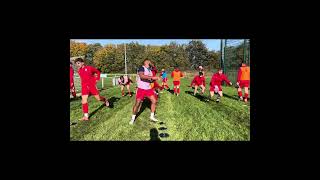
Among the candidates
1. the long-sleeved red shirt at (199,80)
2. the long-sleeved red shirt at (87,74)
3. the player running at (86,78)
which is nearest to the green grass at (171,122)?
the player running at (86,78)

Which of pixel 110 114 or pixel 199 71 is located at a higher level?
pixel 199 71

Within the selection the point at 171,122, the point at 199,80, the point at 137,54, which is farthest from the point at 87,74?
the point at 199,80

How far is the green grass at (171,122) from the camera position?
6.46 metres

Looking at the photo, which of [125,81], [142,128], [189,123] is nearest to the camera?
[142,128]

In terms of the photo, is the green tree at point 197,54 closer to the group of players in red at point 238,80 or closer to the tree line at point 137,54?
the tree line at point 137,54

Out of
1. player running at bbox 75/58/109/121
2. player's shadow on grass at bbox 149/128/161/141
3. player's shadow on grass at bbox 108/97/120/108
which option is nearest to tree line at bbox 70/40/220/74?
player running at bbox 75/58/109/121

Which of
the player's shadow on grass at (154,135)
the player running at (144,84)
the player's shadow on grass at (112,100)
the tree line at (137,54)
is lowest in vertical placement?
the player's shadow on grass at (154,135)

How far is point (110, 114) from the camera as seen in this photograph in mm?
8008

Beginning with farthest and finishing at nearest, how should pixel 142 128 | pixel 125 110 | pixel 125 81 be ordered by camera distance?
pixel 125 81
pixel 125 110
pixel 142 128

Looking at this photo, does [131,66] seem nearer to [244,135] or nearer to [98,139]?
[98,139]

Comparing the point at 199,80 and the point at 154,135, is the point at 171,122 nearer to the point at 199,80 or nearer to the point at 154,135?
the point at 154,135

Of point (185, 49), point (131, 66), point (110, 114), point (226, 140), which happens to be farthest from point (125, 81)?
point (226, 140)

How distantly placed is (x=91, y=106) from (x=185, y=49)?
3593mm

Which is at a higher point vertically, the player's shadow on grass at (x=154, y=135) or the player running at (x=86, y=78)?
the player running at (x=86, y=78)
